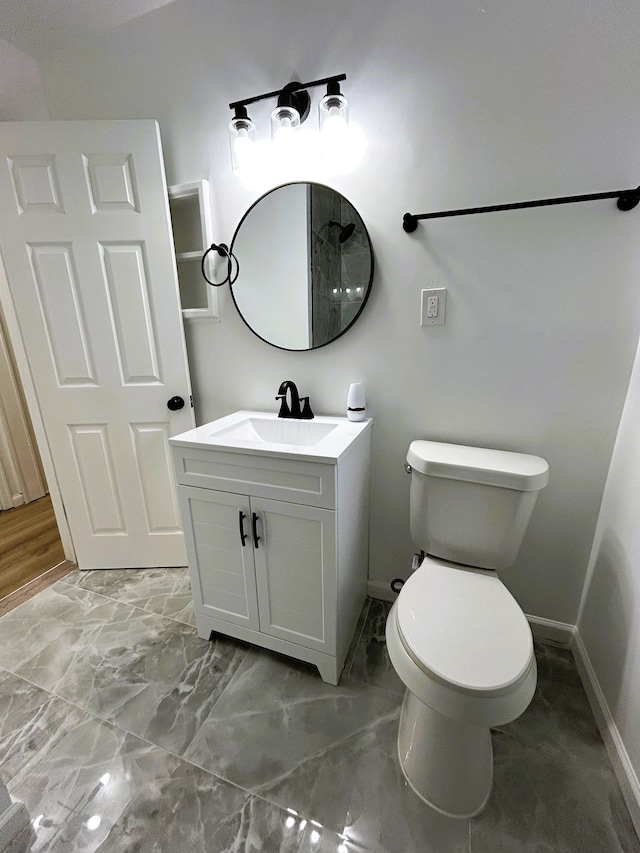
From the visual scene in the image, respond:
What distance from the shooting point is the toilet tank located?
108 centimetres

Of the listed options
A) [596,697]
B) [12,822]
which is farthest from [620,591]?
[12,822]

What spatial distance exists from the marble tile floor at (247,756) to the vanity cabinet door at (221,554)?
7.7 inches

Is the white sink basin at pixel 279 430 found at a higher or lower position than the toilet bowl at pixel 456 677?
higher

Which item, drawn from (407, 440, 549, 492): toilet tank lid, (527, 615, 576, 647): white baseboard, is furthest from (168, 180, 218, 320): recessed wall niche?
(527, 615, 576, 647): white baseboard

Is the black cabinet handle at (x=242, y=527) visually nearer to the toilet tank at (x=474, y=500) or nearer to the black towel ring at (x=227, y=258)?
the toilet tank at (x=474, y=500)

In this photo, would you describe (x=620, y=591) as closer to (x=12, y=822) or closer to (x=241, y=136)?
(x=12, y=822)

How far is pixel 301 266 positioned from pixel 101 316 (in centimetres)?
92

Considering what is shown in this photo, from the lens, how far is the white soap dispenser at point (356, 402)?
1354 mm

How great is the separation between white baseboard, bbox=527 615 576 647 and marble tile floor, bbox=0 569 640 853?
4 centimetres

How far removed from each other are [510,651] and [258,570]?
0.78m

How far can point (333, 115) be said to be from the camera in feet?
3.82

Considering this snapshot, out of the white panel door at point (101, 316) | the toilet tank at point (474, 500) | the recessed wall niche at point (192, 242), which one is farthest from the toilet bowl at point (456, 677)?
the recessed wall niche at point (192, 242)

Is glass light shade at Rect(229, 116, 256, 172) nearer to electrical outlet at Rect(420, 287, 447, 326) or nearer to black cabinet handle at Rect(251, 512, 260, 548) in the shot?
electrical outlet at Rect(420, 287, 447, 326)

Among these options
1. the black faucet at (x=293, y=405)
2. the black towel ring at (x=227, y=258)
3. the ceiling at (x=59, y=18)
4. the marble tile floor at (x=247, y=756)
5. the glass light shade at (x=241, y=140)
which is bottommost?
the marble tile floor at (x=247, y=756)
